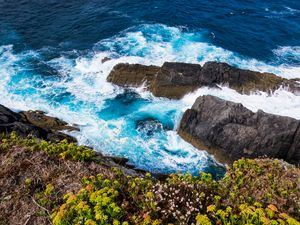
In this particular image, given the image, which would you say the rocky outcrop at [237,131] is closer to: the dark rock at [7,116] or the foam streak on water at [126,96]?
the foam streak on water at [126,96]

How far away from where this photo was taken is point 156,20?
44.2 metres

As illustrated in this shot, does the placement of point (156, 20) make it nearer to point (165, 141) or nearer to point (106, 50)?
point (106, 50)

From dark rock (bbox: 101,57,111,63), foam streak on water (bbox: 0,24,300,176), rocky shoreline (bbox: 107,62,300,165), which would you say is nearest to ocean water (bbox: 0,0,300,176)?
foam streak on water (bbox: 0,24,300,176)

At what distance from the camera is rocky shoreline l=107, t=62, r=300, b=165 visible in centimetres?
2394

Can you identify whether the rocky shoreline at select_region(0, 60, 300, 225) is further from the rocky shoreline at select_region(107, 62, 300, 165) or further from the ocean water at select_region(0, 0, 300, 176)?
the ocean water at select_region(0, 0, 300, 176)

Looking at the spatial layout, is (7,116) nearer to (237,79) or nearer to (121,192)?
(237,79)

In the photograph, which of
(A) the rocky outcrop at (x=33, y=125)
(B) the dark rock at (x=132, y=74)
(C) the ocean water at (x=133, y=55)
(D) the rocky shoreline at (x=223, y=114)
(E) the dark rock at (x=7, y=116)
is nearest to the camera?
(A) the rocky outcrop at (x=33, y=125)

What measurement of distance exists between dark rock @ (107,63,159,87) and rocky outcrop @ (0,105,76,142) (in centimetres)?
681

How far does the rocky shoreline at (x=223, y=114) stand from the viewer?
23.9 m

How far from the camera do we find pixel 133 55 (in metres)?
37.5

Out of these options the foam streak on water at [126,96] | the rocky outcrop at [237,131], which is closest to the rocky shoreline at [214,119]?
the rocky outcrop at [237,131]

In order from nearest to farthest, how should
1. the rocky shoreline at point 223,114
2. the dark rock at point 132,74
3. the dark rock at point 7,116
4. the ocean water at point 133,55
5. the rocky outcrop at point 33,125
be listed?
the rocky outcrop at point 33,125 → the dark rock at point 7,116 → the rocky shoreline at point 223,114 → the ocean water at point 133,55 → the dark rock at point 132,74

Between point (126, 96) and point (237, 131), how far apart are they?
34.6ft

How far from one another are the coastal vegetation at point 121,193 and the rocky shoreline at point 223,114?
1290 centimetres
